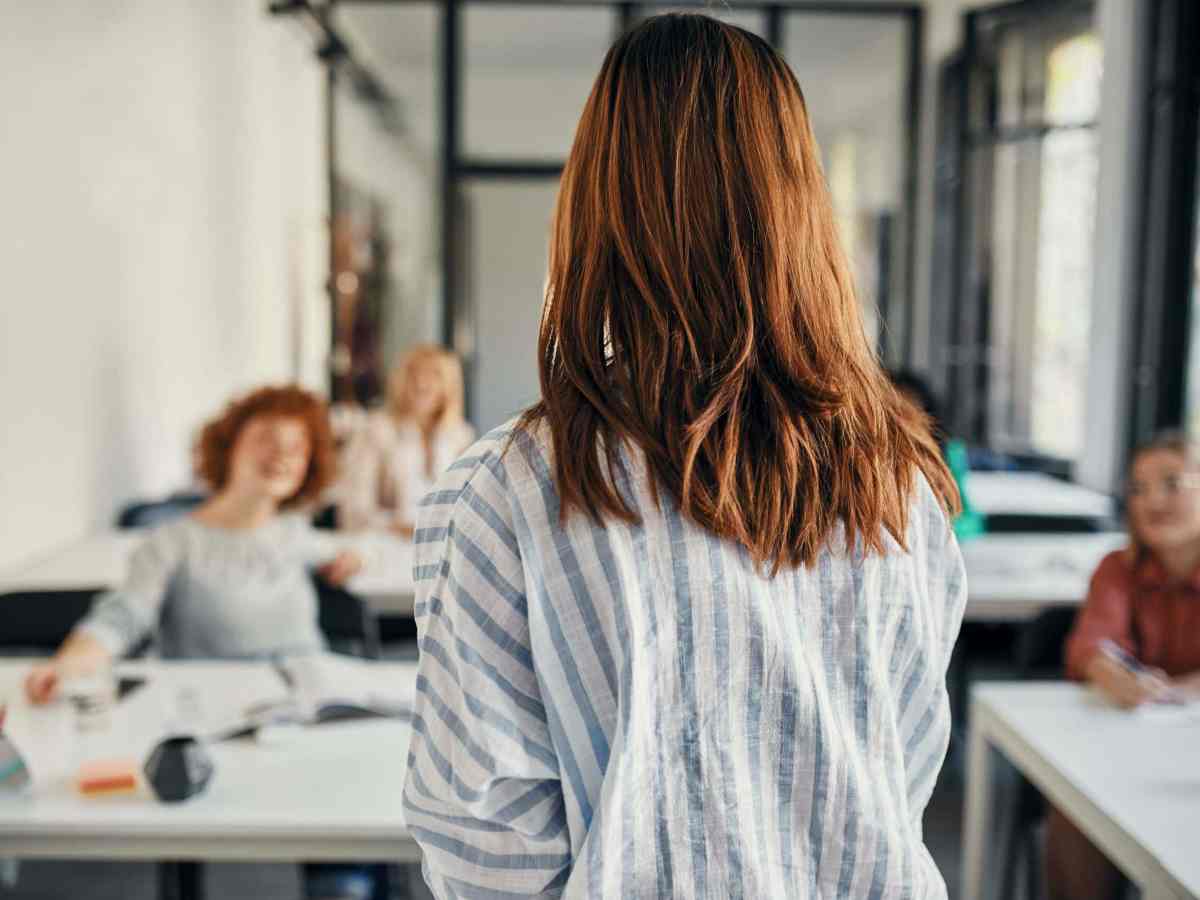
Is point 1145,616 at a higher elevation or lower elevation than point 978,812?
higher

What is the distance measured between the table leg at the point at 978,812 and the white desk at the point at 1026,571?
2.05 feet

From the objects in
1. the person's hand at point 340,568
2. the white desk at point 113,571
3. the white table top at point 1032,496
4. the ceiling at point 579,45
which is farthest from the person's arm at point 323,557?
Answer: the ceiling at point 579,45

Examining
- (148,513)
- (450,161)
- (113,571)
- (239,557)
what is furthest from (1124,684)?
(450,161)

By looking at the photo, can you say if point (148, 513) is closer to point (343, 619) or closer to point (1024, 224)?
point (343, 619)

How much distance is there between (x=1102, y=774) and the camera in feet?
6.45

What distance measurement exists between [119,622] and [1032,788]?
80.7 inches

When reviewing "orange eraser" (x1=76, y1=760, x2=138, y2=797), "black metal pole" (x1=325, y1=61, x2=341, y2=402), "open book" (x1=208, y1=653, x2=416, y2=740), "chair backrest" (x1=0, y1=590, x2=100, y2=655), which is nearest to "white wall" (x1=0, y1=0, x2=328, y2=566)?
"black metal pole" (x1=325, y1=61, x2=341, y2=402)

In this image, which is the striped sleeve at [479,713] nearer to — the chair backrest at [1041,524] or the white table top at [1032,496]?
the white table top at [1032,496]

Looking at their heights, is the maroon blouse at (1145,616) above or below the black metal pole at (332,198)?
below

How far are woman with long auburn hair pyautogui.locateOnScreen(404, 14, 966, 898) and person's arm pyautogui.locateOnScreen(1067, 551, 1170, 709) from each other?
5.05ft

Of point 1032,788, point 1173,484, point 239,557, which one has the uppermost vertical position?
point 1173,484

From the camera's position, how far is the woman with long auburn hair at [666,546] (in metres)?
0.95

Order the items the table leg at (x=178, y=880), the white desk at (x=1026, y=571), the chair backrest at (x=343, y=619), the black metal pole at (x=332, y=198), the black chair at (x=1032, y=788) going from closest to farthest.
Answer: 1. the table leg at (x=178, y=880)
2. the black chair at (x=1032, y=788)
3. the chair backrest at (x=343, y=619)
4. the white desk at (x=1026, y=571)
5. the black metal pole at (x=332, y=198)

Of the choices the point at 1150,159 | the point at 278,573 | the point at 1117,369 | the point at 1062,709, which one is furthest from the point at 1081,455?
the point at 278,573
